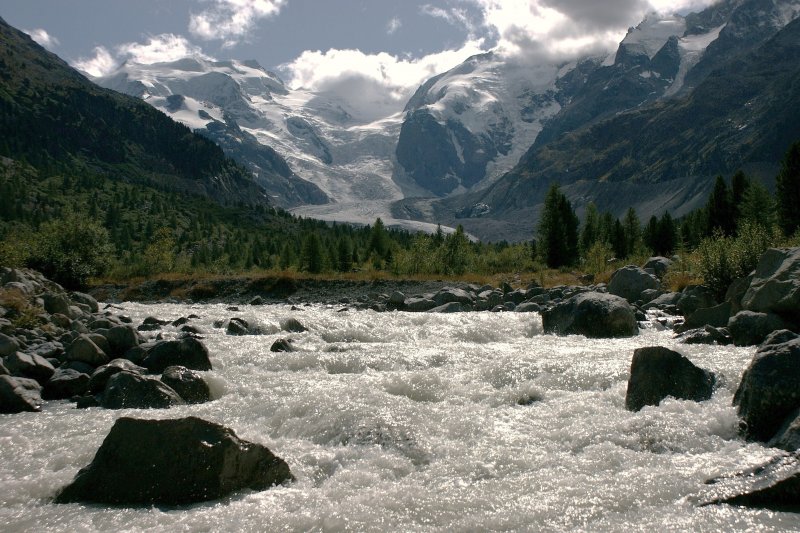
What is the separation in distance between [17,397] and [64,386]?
1332mm

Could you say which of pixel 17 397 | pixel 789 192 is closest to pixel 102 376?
pixel 17 397

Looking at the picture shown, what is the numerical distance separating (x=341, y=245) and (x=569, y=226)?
3434cm

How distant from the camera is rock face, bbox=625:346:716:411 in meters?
11.7

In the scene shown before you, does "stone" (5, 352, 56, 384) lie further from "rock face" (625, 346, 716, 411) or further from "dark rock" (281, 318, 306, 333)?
"rock face" (625, 346, 716, 411)

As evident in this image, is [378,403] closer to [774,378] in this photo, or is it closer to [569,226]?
[774,378]

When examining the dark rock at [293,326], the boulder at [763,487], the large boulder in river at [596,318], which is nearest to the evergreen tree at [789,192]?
the large boulder in river at [596,318]

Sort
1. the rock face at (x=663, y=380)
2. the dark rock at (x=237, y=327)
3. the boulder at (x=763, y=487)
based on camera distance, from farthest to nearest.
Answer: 1. the dark rock at (x=237, y=327)
2. the rock face at (x=663, y=380)
3. the boulder at (x=763, y=487)

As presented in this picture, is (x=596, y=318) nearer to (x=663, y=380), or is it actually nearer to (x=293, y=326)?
(x=663, y=380)

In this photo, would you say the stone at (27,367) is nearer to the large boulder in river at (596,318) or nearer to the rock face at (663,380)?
the rock face at (663,380)

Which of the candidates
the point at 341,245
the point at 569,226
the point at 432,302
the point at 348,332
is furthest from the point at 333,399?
the point at 341,245

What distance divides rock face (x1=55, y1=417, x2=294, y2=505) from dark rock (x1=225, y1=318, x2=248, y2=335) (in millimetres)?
15382

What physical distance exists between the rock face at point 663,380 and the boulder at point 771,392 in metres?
1.55

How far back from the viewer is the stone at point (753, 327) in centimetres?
→ 1637

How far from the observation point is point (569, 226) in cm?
6856
